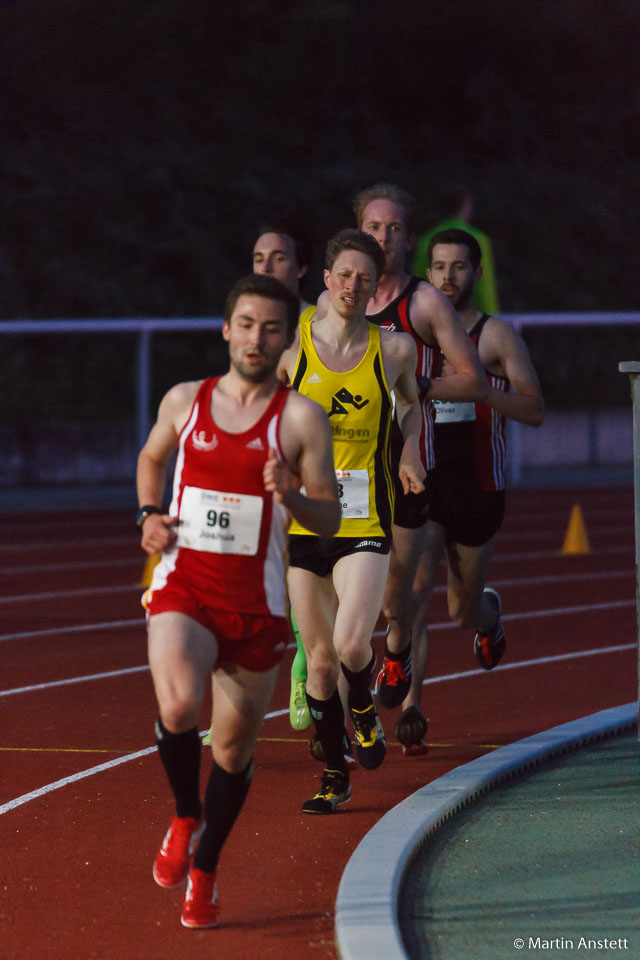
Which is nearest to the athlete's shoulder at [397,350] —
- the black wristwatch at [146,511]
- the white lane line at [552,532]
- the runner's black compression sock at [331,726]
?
the runner's black compression sock at [331,726]

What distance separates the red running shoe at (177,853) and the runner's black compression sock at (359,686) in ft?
5.06

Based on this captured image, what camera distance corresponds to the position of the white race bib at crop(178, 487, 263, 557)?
15.2 ft

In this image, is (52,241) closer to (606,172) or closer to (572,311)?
(572,311)

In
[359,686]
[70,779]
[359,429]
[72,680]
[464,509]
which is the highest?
[359,429]

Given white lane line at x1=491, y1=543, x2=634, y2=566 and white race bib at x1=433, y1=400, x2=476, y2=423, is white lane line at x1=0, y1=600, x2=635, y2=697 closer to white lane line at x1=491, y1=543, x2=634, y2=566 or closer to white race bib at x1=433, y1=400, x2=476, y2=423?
white race bib at x1=433, y1=400, x2=476, y2=423

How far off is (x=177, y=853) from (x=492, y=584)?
971 cm

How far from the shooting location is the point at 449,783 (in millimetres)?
6199

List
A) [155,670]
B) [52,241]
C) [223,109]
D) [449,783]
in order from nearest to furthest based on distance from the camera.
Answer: [155,670] < [449,783] < [52,241] < [223,109]

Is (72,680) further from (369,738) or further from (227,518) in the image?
(227,518)

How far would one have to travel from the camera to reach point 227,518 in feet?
15.2

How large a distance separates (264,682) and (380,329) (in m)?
1.99

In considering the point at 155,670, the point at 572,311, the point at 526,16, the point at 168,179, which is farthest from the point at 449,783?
the point at 526,16

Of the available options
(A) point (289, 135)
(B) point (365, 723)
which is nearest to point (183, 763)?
(B) point (365, 723)

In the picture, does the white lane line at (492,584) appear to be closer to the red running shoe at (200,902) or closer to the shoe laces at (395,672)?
the shoe laces at (395,672)
